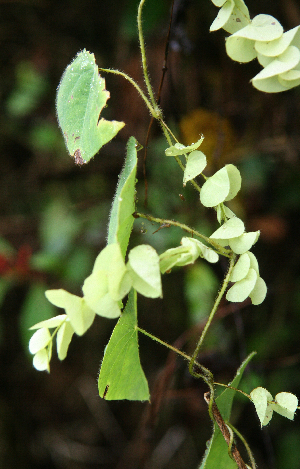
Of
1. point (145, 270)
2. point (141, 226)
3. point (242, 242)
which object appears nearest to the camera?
point (145, 270)

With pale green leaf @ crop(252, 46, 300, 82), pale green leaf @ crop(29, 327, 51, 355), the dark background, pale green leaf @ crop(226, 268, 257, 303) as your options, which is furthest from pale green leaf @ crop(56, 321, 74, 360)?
the dark background

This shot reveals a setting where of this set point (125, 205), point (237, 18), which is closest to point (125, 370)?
point (125, 205)

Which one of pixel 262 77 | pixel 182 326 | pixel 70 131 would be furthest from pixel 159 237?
pixel 262 77

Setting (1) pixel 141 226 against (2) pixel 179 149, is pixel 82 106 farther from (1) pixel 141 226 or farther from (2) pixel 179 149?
(1) pixel 141 226

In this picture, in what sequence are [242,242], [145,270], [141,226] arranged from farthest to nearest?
[141,226]
[242,242]
[145,270]

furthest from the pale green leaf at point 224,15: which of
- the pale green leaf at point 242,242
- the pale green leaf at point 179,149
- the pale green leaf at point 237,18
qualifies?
the pale green leaf at point 242,242

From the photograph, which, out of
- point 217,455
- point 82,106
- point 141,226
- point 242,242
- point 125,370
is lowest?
point 141,226

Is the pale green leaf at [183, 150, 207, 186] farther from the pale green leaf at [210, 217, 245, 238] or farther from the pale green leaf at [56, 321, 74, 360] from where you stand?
the pale green leaf at [56, 321, 74, 360]
